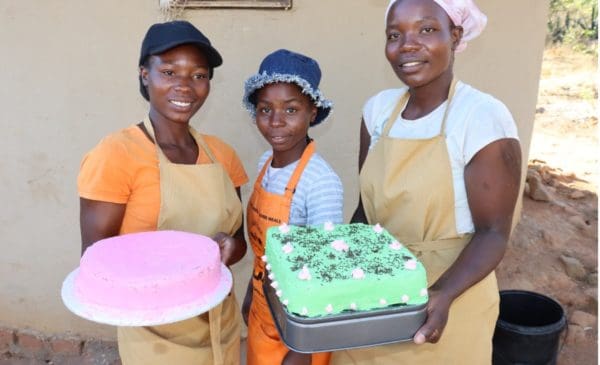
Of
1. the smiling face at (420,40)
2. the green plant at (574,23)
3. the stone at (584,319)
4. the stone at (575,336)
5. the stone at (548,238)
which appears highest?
the smiling face at (420,40)

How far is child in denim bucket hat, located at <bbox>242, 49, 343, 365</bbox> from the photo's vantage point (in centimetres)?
195

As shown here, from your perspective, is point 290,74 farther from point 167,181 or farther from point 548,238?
point 548,238

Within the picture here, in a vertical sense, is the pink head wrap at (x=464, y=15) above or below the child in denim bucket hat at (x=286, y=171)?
above

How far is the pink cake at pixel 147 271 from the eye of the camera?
4.69ft

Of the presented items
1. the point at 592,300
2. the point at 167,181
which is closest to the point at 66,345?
the point at 167,181

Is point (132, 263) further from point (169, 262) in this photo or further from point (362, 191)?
point (362, 191)

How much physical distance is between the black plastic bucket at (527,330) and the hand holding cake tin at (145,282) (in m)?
2.11

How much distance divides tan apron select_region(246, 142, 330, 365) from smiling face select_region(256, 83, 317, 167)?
0.27 ft

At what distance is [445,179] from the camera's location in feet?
5.38

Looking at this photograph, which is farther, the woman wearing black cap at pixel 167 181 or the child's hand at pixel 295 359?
the child's hand at pixel 295 359

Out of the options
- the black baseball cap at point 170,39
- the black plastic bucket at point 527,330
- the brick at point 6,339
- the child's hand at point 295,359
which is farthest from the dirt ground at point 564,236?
the brick at point 6,339

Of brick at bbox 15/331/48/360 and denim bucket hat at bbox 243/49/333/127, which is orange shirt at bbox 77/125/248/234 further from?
brick at bbox 15/331/48/360

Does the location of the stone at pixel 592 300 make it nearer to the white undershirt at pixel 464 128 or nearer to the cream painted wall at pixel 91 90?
the cream painted wall at pixel 91 90

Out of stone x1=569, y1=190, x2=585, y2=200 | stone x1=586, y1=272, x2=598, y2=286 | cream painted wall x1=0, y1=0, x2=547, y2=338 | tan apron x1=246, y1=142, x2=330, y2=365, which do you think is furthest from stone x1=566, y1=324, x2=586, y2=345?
tan apron x1=246, y1=142, x2=330, y2=365
